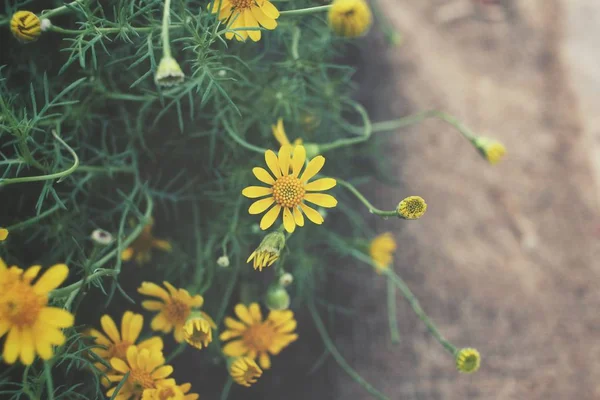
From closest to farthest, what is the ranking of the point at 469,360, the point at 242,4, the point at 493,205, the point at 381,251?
the point at 242,4
the point at 469,360
the point at 381,251
the point at 493,205

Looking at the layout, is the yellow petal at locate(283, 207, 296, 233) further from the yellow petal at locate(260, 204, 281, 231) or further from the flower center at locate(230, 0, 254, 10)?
the flower center at locate(230, 0, 254, 10)

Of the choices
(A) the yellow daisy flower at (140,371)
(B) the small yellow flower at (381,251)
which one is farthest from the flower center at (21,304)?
(B) the small yellow flower at (381,251)

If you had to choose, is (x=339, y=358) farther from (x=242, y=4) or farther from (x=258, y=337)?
(x=242, y=4)

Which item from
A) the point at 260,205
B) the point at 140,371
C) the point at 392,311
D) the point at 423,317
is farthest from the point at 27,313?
the point at 392,311

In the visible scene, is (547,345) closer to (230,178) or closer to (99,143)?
(230,178)

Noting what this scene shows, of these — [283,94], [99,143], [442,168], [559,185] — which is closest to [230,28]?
[283,94]

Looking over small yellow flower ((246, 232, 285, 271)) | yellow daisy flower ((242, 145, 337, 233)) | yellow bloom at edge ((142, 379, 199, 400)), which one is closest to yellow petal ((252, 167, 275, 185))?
yellow daisy flower ((242, 145, 337, 233))
